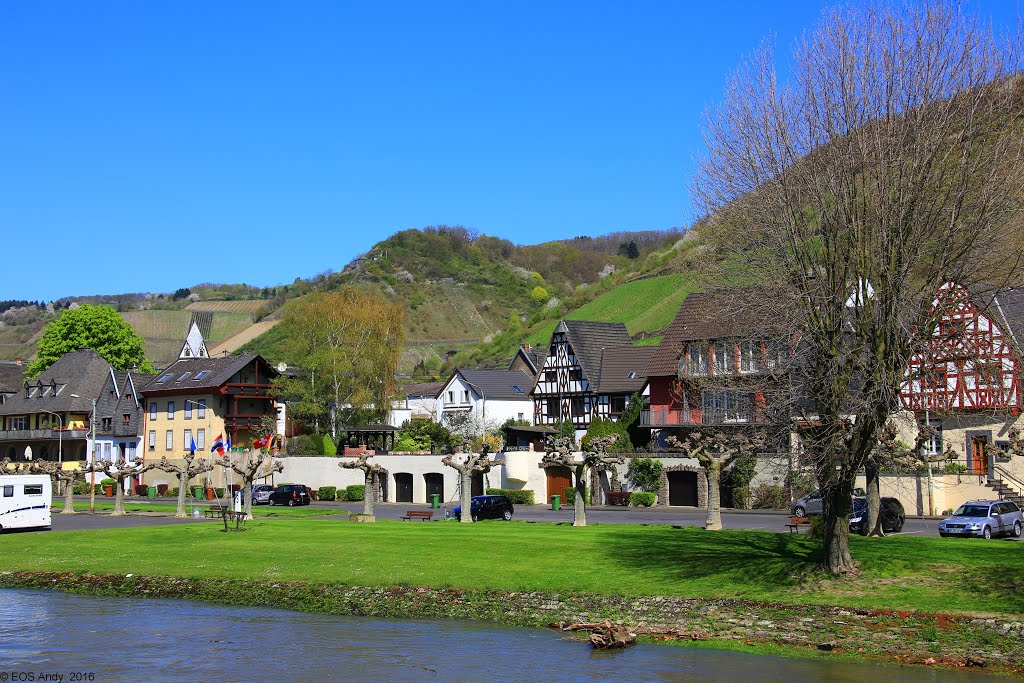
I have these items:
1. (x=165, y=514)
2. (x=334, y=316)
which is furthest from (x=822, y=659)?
(x=334, y=316)

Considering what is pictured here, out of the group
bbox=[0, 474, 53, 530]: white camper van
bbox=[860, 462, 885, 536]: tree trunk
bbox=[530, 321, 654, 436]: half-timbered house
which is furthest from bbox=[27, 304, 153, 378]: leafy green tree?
bbox=[860, 462, 885, 536]: tree trunk

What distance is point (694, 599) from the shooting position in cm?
2711

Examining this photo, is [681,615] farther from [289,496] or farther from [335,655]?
[289,496]

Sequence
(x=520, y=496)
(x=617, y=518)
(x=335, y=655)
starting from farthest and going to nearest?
(x=520, y=496), (x=617, y=518), (x=335, y=655)

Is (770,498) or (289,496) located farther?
(289,496)

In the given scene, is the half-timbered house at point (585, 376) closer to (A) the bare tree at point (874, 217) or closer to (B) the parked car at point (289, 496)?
(B) the parked car at point (289, 496)

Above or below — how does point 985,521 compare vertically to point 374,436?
below

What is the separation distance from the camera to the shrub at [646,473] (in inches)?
2591

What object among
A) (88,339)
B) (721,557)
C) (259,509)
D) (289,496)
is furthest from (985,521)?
(88,339)

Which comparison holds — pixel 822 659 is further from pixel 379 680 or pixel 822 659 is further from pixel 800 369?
pixel 379 680

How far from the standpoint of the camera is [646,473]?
66.2 metres

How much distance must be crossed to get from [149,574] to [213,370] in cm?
5922

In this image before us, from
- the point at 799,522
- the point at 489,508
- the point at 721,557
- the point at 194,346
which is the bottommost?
the point at 721,557

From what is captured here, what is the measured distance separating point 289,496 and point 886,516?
3993 centimetres
